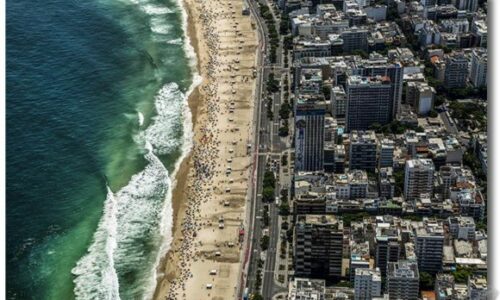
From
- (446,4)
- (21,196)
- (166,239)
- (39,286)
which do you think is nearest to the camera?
(39,286)

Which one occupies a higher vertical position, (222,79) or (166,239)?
(222,79)

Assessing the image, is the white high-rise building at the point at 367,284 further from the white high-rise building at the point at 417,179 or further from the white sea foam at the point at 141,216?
the white sea foam at the point at 141,216

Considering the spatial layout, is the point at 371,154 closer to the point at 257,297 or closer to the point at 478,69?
the point at 257,297

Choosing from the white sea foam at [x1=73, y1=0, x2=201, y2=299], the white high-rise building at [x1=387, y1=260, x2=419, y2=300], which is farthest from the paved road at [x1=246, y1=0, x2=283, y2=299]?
the white high-rise building at [x1=387, y1=260, x2=419, y2=300]

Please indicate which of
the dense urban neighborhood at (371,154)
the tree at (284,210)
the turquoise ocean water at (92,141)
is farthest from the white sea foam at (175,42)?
the tree at (284,210)

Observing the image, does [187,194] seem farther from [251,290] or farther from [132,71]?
[132,71]

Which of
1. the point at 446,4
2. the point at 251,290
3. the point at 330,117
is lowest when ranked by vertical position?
the point at 251,290

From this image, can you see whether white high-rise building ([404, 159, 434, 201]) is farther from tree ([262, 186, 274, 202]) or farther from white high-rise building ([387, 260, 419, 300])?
white high-rise building ([387, 260, 419, 300])

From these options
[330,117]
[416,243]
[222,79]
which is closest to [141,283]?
[416,243]

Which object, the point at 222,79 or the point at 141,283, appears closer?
the point at 141,283
